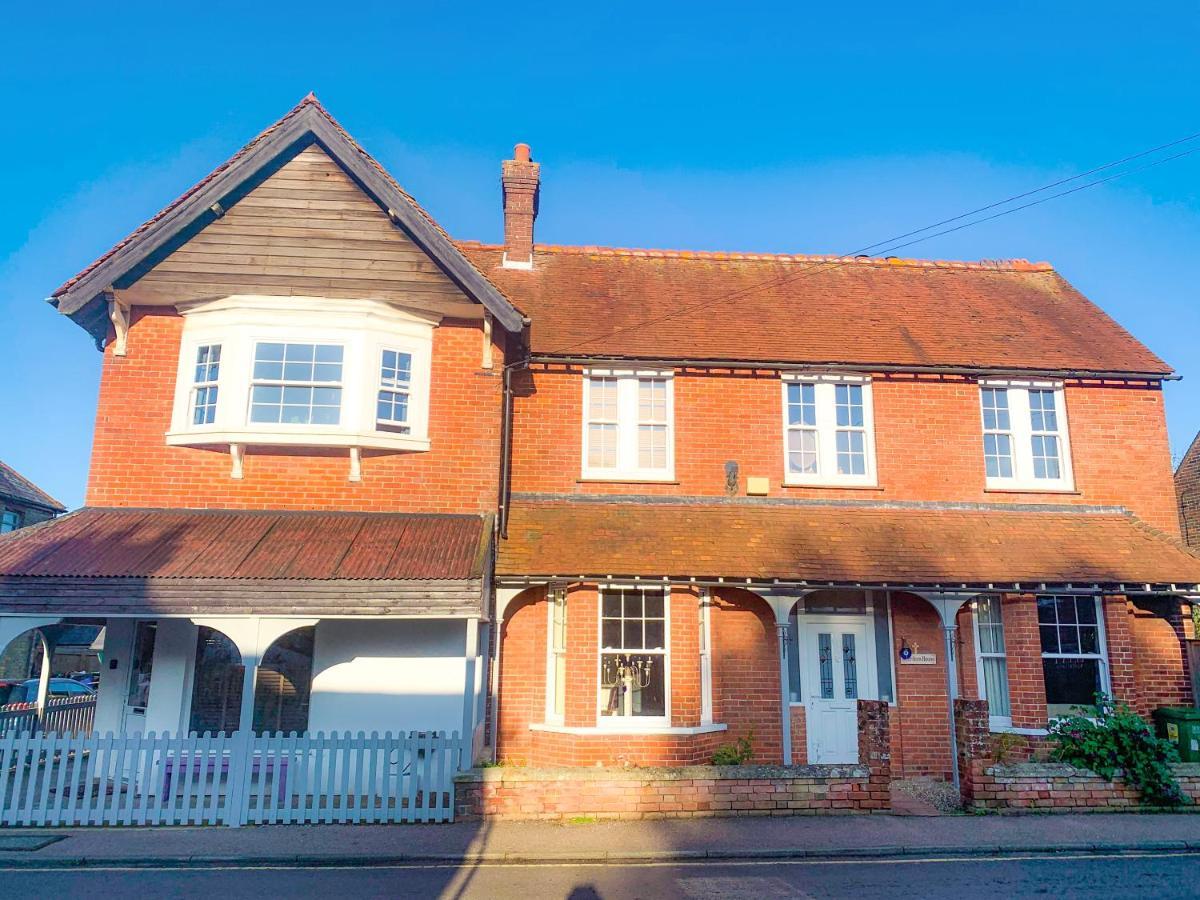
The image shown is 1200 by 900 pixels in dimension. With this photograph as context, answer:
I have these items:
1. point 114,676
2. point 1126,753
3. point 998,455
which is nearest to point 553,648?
point 114,676

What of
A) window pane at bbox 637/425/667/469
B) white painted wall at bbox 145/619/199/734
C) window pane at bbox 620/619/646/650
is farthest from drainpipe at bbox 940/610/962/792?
white painted wall at bbox 145/619/199/734

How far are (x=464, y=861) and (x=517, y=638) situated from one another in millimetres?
4454

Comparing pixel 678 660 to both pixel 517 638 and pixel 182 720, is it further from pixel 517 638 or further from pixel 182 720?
pixel 182 720

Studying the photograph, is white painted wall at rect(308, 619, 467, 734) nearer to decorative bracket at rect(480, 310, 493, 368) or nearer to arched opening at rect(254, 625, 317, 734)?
arched opening at rect(254, 625, 317, 734)

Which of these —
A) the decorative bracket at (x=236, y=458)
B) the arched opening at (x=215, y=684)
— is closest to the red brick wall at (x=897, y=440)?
the decorative bracket at (x=236, y=458)

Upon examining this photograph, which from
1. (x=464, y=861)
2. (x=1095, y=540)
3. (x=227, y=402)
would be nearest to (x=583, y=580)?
(x=464, y=861)

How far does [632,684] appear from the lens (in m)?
12.4

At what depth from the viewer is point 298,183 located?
1243 cm

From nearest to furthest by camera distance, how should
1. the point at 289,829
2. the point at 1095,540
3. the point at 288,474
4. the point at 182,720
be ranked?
the point at 289,829 < the point at 182,720 < the point at 288,474 < the point at 1095,540

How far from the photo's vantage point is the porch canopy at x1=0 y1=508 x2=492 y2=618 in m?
9.86

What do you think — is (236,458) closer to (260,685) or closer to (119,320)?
(119,320)

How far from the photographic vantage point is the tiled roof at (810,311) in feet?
46.9

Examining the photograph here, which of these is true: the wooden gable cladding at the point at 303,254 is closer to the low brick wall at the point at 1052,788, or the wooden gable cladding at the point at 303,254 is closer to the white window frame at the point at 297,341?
the white window frame at the point at 297,341

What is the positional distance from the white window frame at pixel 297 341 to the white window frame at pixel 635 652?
12.2 feet
